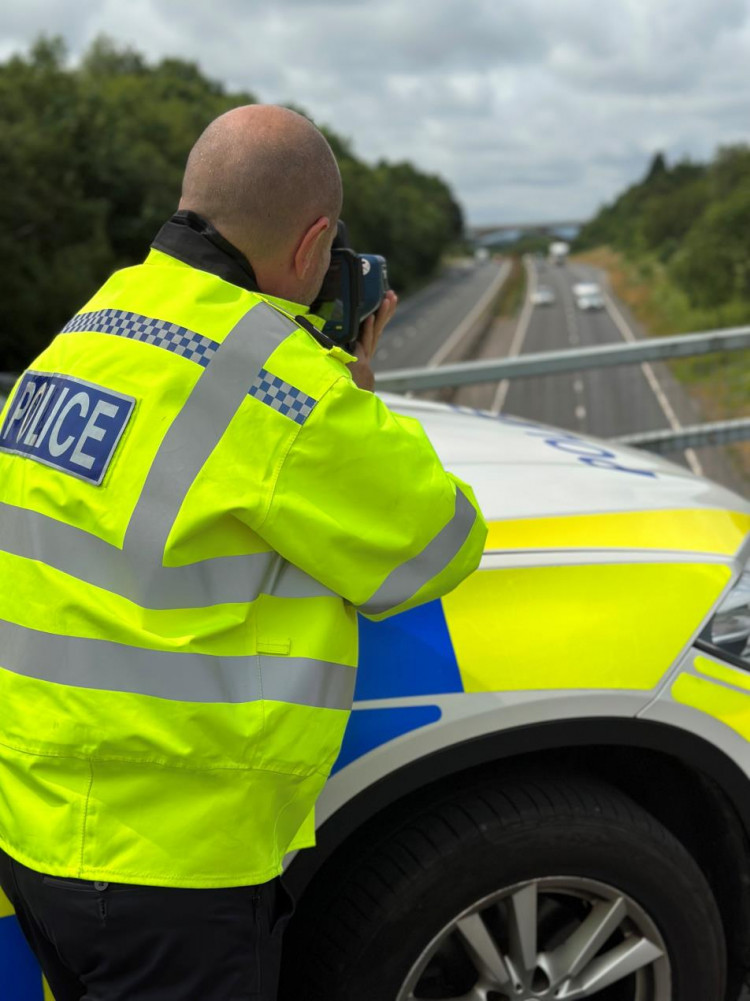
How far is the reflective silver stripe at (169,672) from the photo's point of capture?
1.36 m

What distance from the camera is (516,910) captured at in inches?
72.7

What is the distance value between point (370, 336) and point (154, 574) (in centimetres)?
73

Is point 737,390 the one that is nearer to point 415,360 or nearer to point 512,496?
point 512,496

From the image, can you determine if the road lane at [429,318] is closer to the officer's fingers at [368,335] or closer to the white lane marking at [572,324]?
the white lane marking at [572,324]

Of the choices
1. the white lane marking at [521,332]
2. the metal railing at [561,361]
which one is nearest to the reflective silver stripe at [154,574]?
the white lane marking at [521,332]

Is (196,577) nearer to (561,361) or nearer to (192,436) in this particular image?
(192,436)

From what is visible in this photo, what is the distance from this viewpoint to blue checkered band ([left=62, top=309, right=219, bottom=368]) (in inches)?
53.9

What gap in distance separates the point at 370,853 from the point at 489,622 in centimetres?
48

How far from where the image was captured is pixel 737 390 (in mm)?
4953

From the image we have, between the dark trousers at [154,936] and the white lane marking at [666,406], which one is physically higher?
the dark trousers at [154,936]

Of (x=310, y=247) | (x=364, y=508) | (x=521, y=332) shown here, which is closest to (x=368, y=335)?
(x=310, y=247)

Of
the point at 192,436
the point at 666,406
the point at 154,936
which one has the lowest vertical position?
the point at 666,406

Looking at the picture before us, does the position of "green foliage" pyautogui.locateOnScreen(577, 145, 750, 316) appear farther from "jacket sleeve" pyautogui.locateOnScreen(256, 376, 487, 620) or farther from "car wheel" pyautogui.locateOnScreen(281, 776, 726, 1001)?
"jacket sleeve" pyautogui.locateOnScreen(256, 376, 487, 620)

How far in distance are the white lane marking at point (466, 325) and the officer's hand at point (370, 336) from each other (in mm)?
13933
